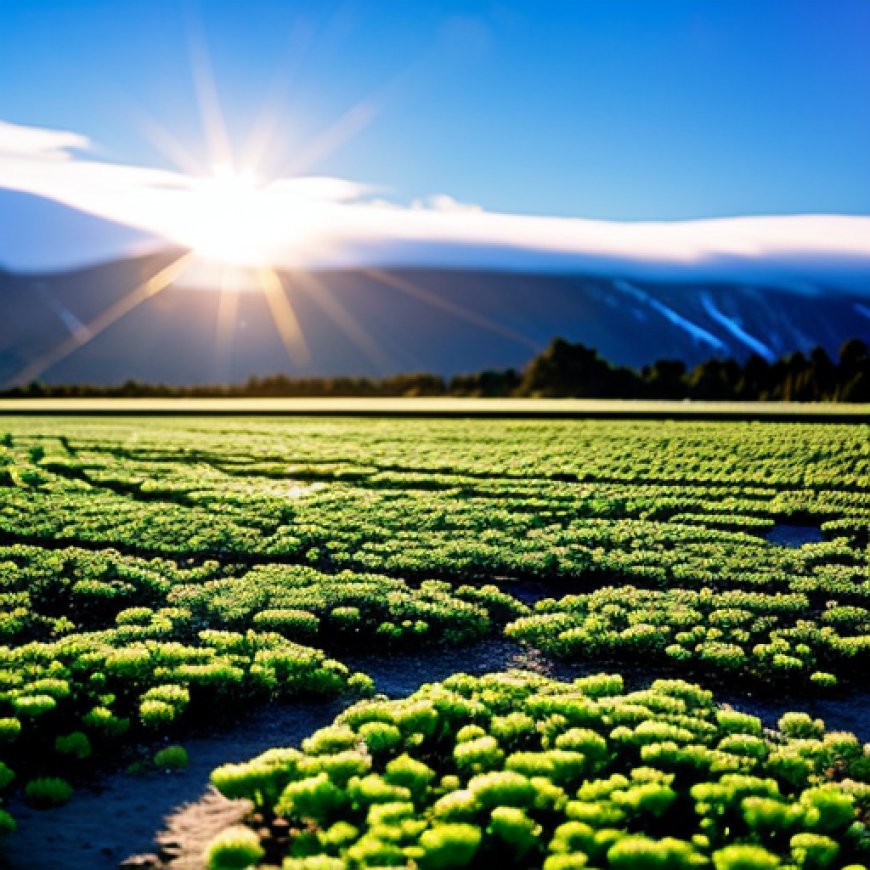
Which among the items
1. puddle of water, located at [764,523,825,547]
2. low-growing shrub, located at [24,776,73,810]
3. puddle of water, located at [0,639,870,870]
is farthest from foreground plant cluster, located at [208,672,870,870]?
puddle of water, located at [764,523,825,547]

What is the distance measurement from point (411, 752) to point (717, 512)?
18.8 meters

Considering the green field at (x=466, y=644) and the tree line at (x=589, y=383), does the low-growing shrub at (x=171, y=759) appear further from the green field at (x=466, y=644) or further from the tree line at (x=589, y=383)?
the tree line at (x=589, y=383)

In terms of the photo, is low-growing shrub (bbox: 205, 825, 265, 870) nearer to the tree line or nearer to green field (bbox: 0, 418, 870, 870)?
green field (bbox: 0, 418, 870, 870)

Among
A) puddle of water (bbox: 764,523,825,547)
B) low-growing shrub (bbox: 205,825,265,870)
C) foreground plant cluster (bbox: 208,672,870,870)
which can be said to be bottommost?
low-growing shrub (bbox: 205,825,265,870)

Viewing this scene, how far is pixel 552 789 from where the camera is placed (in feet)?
26.9

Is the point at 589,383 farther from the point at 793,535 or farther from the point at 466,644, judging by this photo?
the point at 466,644

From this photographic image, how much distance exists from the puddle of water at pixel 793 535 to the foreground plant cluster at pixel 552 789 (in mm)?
12370

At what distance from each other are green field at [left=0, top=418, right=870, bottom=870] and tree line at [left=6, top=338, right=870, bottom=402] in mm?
108063

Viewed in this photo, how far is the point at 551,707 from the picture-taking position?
406 inches

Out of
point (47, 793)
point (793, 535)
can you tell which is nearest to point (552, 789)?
point (47, 793)

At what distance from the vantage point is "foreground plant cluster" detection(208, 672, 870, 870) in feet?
24.8

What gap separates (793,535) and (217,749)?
17.3 m

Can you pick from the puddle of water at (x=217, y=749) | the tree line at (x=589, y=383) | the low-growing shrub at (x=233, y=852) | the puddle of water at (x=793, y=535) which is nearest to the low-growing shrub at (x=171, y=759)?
the puddle of water at (x=217, y=749)

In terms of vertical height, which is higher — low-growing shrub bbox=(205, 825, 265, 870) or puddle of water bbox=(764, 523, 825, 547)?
puddle of water bbox=(764, 523, 825, 547)
